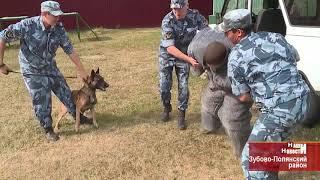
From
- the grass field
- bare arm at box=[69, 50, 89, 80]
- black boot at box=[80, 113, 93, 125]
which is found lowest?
the grass field

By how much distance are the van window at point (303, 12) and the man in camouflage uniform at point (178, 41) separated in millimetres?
1098

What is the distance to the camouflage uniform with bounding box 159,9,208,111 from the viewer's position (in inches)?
239

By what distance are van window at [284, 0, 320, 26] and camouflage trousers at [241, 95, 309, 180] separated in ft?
6.36

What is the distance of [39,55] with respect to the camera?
5898 mm

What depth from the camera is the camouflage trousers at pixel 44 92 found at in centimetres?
593

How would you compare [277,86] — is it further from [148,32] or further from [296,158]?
[148,32]

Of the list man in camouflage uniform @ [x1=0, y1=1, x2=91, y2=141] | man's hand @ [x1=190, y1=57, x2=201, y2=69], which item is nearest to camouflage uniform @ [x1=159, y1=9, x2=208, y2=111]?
man's hand @ [x1=190, y1=57, x2=201, y2=69]

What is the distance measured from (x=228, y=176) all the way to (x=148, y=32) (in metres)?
12.9

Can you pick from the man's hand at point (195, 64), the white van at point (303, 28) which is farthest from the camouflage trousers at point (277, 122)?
the white van at point (303, 28)

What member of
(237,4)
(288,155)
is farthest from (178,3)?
(288,155)

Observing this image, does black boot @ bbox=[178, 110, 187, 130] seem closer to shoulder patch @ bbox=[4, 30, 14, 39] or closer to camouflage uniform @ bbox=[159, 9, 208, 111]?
camouflage uniform @ bbox=[159, 9, 208, 111]

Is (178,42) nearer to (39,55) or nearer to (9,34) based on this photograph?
(39,55)

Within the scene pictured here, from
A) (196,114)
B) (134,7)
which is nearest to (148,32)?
(134,7)

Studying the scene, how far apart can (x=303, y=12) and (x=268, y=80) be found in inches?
84.9
